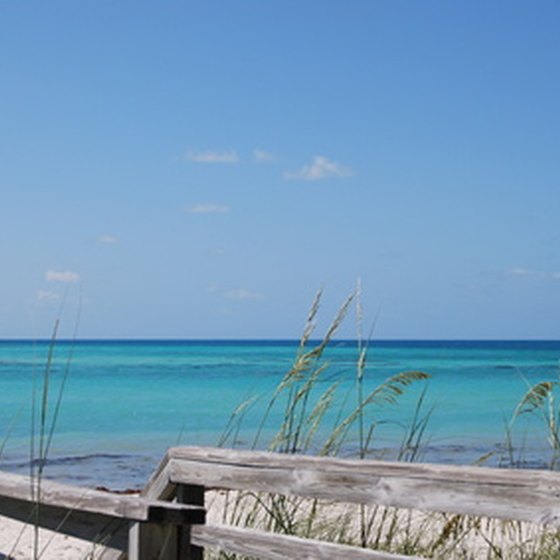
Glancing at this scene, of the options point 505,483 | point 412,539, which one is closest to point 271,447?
point 412,539

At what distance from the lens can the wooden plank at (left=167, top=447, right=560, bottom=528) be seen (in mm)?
2818

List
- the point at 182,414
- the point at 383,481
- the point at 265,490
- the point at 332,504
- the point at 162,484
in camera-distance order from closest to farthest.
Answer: the point at 383,481
the point at 265,490
the point at 162,484
the point at 332,504
the point at 182,414

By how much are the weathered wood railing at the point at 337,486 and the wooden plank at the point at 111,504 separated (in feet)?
1.32

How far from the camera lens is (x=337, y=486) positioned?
131 inches

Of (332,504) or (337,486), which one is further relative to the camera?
(332,504)

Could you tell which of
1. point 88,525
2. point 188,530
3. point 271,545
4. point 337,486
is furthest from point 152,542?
point 337,486

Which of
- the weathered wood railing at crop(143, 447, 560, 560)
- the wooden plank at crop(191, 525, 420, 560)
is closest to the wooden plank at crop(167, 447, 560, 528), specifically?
the weathered wood railing at crop(143, 447, 560, 560)

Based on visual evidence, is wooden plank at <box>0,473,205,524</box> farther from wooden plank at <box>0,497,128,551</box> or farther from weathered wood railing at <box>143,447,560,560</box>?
weathered wood railing at <box>143,447,560,560</box>

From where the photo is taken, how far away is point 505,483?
2.87 metres

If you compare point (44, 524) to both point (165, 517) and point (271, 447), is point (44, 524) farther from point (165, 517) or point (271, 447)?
point (271, 447)

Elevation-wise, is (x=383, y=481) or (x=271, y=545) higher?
(x=383, y=481)

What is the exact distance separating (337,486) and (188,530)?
1.56ft

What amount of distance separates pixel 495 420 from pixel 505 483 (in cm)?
2322

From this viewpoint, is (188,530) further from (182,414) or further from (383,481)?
(182,414)
